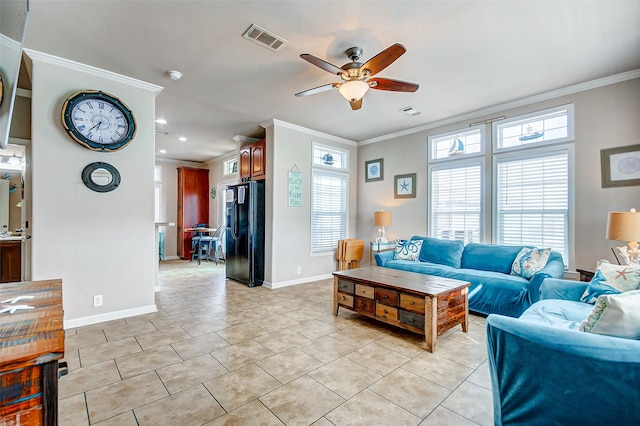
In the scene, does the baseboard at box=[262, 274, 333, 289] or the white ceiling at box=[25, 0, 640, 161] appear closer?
the white ceiling at box=[25, 0, 640, 161]

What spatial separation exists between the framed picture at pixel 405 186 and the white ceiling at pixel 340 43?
4.97ft

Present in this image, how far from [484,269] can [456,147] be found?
2.01 metres

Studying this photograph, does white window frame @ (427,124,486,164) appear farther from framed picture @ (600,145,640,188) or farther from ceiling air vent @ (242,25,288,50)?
ceiling air vent @ (242,25,288,50)

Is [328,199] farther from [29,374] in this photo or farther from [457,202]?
[29,374]

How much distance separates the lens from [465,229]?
4.72m

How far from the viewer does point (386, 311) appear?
306 centimetres

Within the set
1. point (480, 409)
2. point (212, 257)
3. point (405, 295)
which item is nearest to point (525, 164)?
Result: point (405, 295)

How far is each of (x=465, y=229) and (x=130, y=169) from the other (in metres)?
4.78

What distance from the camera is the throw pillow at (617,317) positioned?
1.31 m

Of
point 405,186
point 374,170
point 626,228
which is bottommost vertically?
point 626,228

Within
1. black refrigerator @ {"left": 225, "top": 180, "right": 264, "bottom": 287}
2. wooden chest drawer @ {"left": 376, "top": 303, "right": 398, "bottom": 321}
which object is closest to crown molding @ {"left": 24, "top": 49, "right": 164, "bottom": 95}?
black refrigerator @ {"left": 225, "top": 180, "right": 264, "bottom": 287}

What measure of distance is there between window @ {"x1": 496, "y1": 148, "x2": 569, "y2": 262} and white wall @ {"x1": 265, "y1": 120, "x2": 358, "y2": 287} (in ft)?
10.1

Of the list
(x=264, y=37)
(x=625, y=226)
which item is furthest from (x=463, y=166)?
(x=264, y=37)

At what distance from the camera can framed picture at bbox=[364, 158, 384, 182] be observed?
19.6ft
